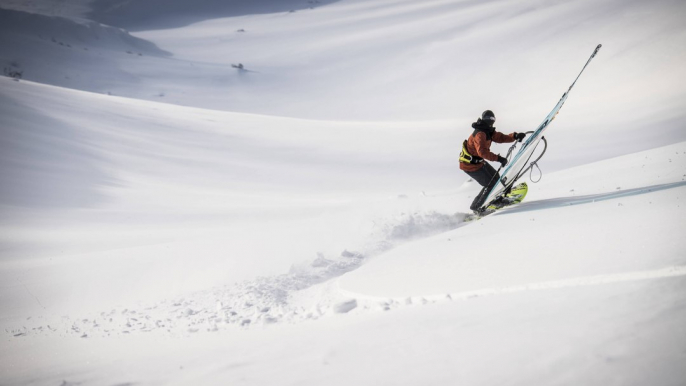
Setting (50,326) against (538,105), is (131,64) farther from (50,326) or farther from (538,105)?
(50,326)

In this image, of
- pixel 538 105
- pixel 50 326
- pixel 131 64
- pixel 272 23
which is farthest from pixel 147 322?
pixel 272 23

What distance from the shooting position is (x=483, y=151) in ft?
18.9

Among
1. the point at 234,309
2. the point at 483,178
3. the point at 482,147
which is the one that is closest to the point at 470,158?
the point at 483,178

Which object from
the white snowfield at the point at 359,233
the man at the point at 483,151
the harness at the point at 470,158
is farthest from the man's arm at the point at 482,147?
the white snowfield at the point at 359,233

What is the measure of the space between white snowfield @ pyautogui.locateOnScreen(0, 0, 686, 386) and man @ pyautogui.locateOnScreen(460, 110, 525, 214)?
2.29 ft

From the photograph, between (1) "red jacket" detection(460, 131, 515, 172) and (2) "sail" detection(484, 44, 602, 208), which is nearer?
(1) "red jacket" detection(460, 131, 515, 172)

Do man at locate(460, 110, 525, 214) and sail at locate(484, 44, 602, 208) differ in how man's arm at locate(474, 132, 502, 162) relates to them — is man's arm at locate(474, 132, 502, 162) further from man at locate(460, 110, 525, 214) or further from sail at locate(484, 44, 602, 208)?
sail at locate(484, 44, 602, 208)

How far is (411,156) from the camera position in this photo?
14.7 metres

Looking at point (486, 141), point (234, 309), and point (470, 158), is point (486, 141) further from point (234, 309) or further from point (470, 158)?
point (234, 309)

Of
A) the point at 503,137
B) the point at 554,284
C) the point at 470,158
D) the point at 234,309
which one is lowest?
the point at 554,284

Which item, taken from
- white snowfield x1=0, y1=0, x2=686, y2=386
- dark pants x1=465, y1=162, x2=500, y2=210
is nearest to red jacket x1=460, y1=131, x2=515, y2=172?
dark pants x1=465, y1=162, x2=500, y2=210

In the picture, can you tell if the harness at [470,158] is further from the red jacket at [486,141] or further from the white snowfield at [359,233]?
the white snowfield at [359,233]

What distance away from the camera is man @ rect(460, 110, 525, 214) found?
568 centimetres

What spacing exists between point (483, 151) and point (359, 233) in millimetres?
2010
